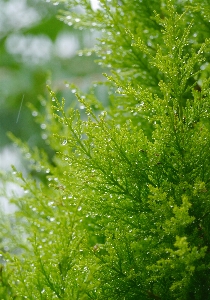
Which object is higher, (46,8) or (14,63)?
(46,8)

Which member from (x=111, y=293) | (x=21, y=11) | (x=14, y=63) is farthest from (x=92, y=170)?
(x=21, y=11)

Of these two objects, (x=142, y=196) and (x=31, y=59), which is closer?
(x=142, y=196)

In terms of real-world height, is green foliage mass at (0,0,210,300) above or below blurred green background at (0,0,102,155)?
below

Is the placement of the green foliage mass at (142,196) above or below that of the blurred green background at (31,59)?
below

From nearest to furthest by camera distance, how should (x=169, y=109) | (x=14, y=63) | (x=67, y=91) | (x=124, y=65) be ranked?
(x=169, y=109) → (x=124, y=65) → (x=67, y=91) → (x=14, y=63)

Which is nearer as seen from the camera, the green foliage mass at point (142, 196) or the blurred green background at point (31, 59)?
the green foliage mass at point (142, 196)

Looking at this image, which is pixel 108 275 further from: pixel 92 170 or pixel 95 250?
pixel 92 170

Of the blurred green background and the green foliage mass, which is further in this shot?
the blurred green background

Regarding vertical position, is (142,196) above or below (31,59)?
below
